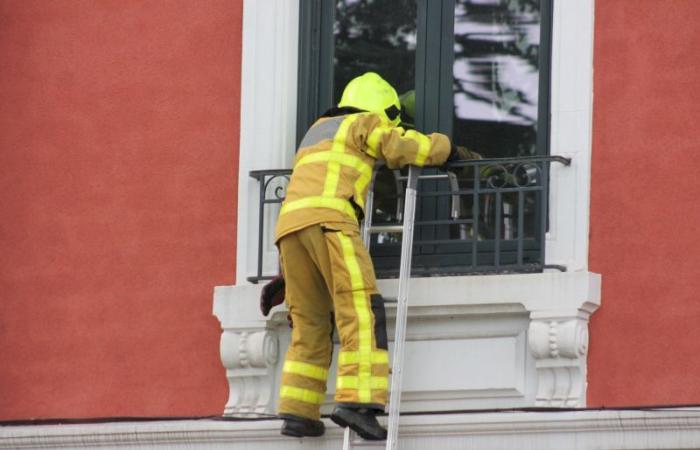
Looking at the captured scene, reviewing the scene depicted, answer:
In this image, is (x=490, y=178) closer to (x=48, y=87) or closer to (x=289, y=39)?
(x=289, y=39)

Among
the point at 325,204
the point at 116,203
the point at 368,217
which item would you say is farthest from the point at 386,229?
the point at 116,203

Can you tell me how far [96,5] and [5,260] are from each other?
1.33 meters

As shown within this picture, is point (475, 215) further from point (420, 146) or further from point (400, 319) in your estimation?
point (400, 319)

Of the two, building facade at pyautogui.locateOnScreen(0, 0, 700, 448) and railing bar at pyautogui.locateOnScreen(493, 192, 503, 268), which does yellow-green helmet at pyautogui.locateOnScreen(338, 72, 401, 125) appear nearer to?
building facade at pyautogui.locateOnScreen(0, 0, 700, 448)

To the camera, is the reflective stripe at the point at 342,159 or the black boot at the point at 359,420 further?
the reflective stripe at the point at 342,159

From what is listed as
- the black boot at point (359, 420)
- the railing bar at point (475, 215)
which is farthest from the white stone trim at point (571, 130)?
the black boot at point (359, 420)

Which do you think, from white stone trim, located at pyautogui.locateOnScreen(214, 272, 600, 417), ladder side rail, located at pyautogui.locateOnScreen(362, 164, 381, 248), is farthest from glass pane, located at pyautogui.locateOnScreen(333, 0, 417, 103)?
white stone trim, located at pyautogui.locateOnScreen(214, 272, 600, 417)

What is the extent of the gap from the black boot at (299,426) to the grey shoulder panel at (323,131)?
1.22 m

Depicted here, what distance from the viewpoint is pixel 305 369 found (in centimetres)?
1135

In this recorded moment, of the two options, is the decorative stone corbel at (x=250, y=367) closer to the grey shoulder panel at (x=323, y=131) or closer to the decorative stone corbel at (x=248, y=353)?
the decorative stone corbel at (x=248, y=353)

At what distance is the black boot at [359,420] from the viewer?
1103 centimetres

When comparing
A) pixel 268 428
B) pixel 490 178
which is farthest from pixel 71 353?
pixel 490 178

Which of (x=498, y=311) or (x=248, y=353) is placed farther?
(x=248, y=353)

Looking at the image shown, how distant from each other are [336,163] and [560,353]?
1292 millimetres
